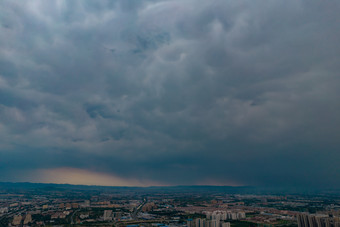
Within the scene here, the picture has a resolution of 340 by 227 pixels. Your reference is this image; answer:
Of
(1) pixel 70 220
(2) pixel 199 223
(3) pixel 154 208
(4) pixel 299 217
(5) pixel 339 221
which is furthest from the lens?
(3) pixel 154 208

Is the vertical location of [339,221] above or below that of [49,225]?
above

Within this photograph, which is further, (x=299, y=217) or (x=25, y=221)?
(x=25, y=221)

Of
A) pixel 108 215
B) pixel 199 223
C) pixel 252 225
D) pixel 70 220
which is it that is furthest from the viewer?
pixel 108 215

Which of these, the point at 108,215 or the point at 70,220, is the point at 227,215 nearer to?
the point at 108,215

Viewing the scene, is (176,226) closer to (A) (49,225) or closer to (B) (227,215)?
(B) (227,215)

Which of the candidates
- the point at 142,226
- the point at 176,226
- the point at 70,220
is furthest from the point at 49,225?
the point at 176,226

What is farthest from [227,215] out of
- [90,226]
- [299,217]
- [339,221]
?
[90,226]

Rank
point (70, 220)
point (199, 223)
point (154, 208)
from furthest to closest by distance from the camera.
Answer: point (154, 208), point (70, 220), point (199, 223)

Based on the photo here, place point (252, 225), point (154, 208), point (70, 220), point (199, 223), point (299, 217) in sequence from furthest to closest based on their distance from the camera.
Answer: point (154, 208)
point (70, 220)
point (252, 225)
point (199, 223)
point (299, 217)

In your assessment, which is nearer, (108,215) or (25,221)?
(25,221)
